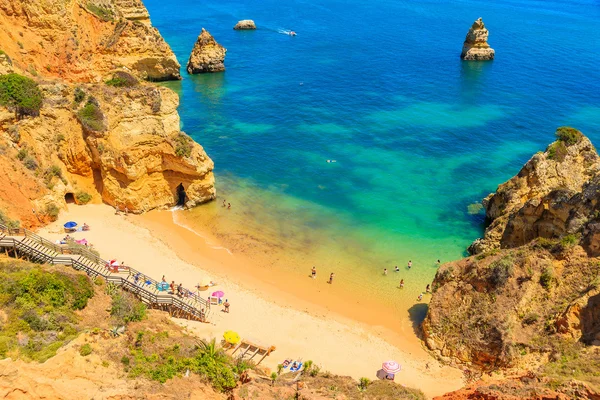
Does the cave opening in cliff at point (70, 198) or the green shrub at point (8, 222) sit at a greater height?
the cave opening in cliff at point (70, 198)

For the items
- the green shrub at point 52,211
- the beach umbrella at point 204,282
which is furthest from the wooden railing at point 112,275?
the green shrub at point 52,211

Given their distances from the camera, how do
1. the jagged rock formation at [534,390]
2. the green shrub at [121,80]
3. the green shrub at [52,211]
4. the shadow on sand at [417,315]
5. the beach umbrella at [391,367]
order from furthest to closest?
the green shrub at [121,80]
the green shrub at [52,211]
the shadow on sand at [417,315]
the beach umbrella at [391,367]
the jagged rock formation at [534,390]

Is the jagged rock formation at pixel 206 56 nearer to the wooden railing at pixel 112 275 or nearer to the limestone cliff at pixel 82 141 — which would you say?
the limestone cliff at pixel 82 141

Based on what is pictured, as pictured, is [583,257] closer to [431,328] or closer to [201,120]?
[431,328]

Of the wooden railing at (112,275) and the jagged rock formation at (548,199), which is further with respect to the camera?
the jagged rock formation at (548,199)

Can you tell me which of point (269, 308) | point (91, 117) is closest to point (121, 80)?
point (91, 117)

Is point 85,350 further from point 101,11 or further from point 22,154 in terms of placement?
point 101,11

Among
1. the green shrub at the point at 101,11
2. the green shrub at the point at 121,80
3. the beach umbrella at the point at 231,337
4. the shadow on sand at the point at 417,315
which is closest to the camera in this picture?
the beach umbrella at the point at 231,337
